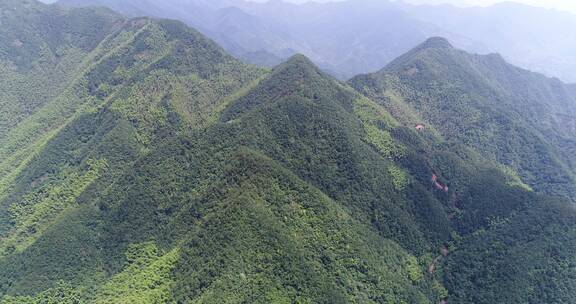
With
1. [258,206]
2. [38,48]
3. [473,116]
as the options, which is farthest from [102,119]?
[473,116]

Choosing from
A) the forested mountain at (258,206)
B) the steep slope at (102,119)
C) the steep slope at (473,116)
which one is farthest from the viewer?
the steep slope at (473,116)

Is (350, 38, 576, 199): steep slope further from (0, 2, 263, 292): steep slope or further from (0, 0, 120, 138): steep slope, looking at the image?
(0, 0, 120, 138): steep slope

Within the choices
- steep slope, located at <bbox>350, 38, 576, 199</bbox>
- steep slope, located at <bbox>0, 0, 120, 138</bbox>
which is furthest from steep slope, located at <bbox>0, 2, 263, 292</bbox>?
steep slope, located at <bbox>350, 38, 576, 199</bbox>

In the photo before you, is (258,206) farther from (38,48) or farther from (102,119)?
(38,48)

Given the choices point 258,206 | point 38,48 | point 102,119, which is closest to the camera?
point 258,206

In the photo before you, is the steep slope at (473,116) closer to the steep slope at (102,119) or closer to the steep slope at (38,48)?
the steep slope at (102,119)

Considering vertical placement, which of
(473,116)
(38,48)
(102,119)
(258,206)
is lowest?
(102,119)

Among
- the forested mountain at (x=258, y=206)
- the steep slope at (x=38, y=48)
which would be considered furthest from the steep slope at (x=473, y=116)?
the steep slope at (x=38, y=48)

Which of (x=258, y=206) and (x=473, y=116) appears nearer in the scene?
(x=258, y=206)

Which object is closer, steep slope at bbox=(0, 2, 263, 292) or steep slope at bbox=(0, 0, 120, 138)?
steep slope at bbox=(0, 2, 263, 292)

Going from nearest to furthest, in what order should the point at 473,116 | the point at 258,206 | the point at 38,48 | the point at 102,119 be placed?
1. the point at 258,206
2. the point at 102,119
3. the point at 473,116
4. the point at 38,48
